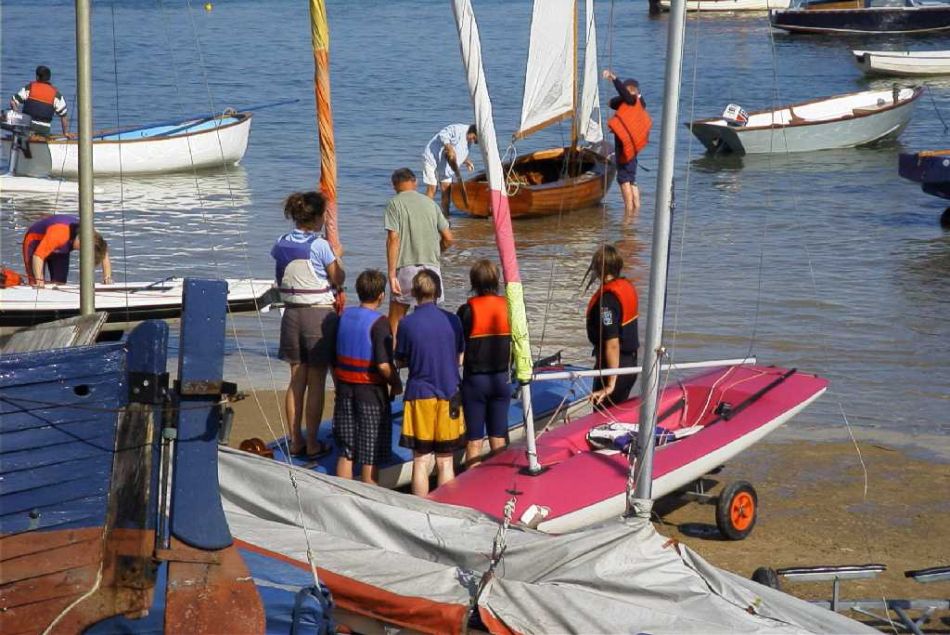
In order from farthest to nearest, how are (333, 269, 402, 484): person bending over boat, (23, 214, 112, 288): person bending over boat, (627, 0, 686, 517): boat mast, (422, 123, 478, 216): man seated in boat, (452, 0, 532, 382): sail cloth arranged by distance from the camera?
(422, 123, 478, 216): man seated in boat, (23, 214, 112, 288): person bending over boat, (333, 269, 402, 484): person bending over boat, (452, 0, 532, 382): sail cloth, (627, 0, 686, 517): boat mast

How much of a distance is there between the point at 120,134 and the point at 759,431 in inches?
623

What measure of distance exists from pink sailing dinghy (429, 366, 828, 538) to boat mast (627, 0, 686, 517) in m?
0.67

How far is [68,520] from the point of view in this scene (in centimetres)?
568

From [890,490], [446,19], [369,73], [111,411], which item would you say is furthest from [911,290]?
[446,19]

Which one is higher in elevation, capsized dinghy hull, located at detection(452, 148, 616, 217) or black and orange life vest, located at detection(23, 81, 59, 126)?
black and orange life vest, located at detection(23, 81, 59, 126)

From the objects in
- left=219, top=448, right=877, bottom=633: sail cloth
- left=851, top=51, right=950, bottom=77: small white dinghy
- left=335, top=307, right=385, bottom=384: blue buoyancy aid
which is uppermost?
left=851, top=51, right=950, bottom=77: small white dinghy

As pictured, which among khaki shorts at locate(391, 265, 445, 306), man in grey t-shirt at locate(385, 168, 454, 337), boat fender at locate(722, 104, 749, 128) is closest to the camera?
man in grey t-shirt at locate(385, 168, 454, 337)

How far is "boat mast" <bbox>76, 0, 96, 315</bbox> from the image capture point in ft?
28.7

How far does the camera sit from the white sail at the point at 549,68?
16719mm

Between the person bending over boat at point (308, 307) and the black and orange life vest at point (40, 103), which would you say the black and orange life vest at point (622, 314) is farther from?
the black and orange life vest at point (40, 103)

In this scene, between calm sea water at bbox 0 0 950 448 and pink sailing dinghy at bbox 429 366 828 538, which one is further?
calm sea water at bbox 0 0 950 448

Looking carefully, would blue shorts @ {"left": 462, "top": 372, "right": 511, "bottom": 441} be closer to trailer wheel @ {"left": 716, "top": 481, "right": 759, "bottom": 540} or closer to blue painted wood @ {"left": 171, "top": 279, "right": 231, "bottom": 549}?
trailer wheel @ {"left": 716, "top": 481, "right": 759, "bottom": 540}

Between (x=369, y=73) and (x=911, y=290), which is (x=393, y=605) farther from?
(x=369, y=73)

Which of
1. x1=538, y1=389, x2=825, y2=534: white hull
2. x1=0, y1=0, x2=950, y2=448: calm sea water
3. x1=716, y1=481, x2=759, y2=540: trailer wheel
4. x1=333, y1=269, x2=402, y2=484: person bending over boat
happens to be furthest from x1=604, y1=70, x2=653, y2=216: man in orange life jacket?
x1=333, y1=269, x2=402, y2=484: person bending over boat
